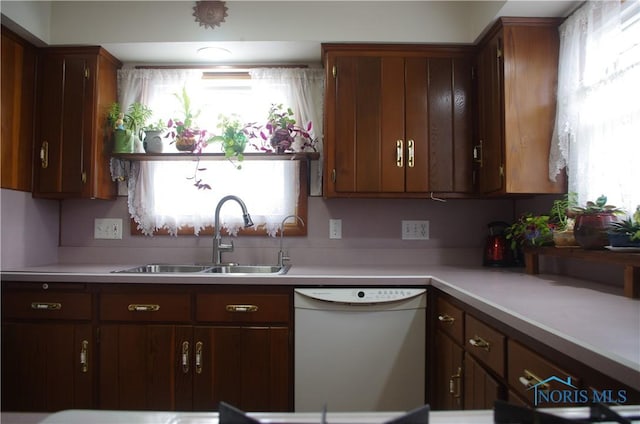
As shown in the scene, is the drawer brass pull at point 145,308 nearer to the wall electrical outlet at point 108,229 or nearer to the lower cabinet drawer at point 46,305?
the lower cabinet drawer at point 46,305

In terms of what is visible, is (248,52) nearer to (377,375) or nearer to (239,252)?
(239,252)

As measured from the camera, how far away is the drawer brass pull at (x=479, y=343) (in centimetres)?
125

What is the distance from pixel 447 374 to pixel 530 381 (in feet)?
2.35

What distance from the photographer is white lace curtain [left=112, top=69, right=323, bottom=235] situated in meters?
2.42

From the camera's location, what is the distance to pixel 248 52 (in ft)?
7.60

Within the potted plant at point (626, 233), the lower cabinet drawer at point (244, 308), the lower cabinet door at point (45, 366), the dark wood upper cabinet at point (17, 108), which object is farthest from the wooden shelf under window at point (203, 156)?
the potted plant at point (626, 233)

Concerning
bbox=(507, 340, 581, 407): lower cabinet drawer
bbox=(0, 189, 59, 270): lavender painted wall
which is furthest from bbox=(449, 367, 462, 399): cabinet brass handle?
bbox=(0, 189, 59, 270): lavender painted wall

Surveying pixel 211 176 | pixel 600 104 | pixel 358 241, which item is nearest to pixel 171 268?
pixel 211 176

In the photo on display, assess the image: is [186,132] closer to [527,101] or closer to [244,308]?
[244,308]

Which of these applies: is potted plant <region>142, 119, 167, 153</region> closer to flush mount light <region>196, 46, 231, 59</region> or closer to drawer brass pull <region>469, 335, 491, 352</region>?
flush mount light <region>196, 46, 231, 59</region>

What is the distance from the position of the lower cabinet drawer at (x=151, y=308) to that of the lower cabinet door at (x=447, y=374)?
1.23 m

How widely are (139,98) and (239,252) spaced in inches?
48.4

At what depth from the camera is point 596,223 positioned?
1465 mm

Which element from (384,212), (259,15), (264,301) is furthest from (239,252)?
(259,15)
